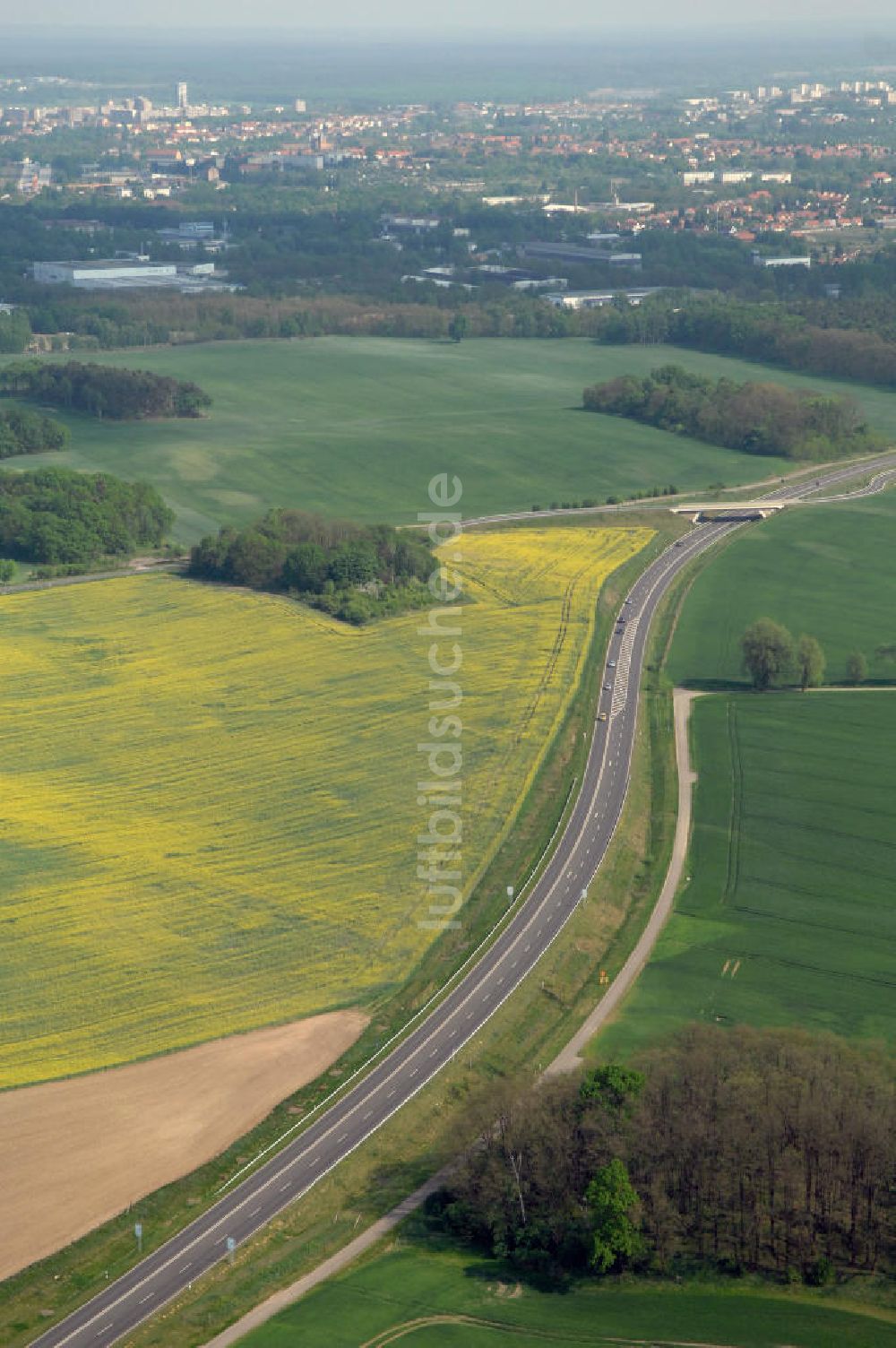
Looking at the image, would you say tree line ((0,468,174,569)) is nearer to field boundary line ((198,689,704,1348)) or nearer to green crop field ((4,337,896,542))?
green crop field ((4,337,896,542))

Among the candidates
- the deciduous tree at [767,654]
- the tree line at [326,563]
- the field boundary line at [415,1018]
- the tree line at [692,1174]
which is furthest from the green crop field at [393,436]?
the tree line at [692,1174]

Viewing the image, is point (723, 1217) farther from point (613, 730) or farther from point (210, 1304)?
point (613, 730)

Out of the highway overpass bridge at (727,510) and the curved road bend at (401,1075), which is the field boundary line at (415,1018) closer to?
the curved road bend at (401,1075)

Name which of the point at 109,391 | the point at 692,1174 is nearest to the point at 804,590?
the point at 109,391

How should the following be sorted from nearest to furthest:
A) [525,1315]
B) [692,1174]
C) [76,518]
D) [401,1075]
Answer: [525,1315], [692,1174], [401,1075], [76,518]

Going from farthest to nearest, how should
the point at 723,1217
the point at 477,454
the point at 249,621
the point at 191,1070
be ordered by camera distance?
the point at 477,454 < the point at 249,621 < the point at 191,1070 < the point at 723,1217

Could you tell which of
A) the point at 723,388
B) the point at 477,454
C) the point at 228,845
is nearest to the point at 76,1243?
the point at 228,845

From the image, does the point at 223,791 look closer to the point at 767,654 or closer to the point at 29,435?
the point at 767,654
